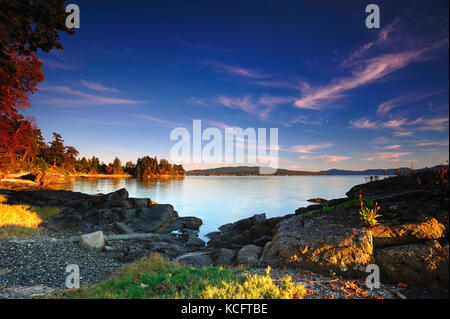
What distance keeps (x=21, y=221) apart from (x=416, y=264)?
2036 centimetres

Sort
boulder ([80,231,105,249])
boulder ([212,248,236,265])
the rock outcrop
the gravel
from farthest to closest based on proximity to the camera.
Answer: boulder ([80,231,105,249]) < boulder ([212,248,236,265]) < the gravel < the rock outcrop

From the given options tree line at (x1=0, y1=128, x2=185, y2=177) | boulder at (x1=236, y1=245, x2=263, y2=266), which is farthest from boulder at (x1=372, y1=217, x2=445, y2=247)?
tree line at (x1=0, y1=128, x2=185, y2=177)

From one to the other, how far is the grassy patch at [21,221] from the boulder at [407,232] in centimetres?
1670

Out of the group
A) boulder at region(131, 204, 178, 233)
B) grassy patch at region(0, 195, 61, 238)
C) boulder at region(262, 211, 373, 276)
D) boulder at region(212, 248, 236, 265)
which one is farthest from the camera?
boulder at region(131, 204, 178, 233)

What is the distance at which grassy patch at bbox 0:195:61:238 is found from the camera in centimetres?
1220

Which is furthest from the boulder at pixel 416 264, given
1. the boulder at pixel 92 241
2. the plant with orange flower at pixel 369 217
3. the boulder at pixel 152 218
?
the boulder at pixel 152 218

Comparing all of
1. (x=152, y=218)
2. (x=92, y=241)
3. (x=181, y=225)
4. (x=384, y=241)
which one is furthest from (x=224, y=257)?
(x=181, y=225)

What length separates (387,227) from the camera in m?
6.55

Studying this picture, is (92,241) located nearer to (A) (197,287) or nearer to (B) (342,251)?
(A) (197,287)

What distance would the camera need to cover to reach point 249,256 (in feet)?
29.3

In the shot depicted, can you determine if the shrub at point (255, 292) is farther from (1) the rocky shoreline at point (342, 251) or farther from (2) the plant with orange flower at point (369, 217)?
(2) the plant with orange flower at point (369, 217)

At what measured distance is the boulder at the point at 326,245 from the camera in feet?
20.0

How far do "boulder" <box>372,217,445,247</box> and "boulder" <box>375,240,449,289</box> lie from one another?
36 centimetres

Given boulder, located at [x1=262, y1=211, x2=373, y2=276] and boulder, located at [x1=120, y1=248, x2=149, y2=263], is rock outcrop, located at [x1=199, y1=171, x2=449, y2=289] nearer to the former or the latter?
boulder, located at [x1=262, y1=211, x2=373, y2=276]
